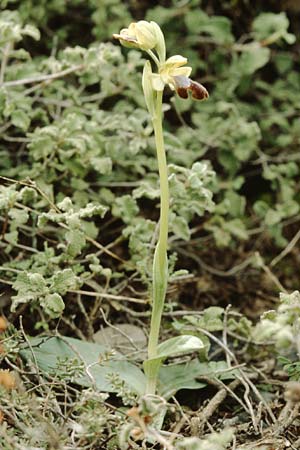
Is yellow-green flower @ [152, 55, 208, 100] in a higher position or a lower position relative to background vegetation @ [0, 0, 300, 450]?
higher

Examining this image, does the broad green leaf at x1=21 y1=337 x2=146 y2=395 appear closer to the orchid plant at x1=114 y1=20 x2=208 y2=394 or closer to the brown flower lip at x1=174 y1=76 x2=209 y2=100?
the orchid plant at x1=114 y1=20 x2=208 y2=394

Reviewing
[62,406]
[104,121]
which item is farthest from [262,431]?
[104,121]

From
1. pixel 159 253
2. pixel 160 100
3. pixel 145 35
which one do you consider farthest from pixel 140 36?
pixel 159 253

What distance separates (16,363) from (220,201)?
91 centimetres

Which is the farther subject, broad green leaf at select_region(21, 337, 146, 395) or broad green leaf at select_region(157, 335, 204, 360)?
broad green leaf at select_region(21, 337, 146, 395)

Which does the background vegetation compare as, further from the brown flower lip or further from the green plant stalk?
the brown flower lip

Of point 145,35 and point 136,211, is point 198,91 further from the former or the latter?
point 136,211

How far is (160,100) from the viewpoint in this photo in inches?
51.7

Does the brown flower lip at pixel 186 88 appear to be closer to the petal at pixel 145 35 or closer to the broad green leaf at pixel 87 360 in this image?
the petal at pixel 145 35

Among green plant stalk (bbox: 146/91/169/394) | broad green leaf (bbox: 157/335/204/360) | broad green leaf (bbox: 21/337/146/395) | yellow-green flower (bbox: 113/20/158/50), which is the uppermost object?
yellow-green flower (bbox: 113/20/158/50)

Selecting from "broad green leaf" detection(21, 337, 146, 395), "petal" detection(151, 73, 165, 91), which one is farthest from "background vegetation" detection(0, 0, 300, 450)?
"petal" detection(151, 73, 165, 91)

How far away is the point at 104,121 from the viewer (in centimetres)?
189

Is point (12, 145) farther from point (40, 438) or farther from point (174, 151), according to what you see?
point (40, 438)

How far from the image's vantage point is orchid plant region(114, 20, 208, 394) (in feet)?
4.21
